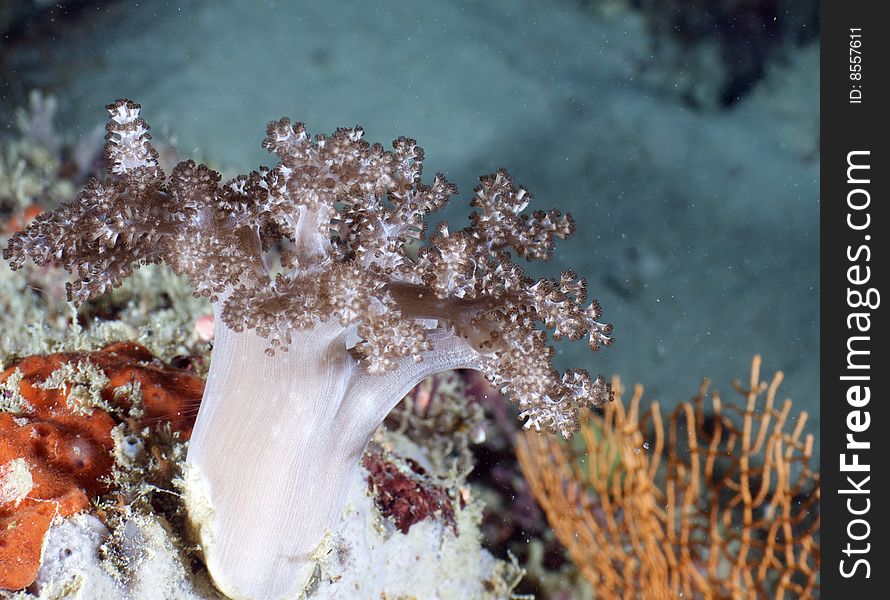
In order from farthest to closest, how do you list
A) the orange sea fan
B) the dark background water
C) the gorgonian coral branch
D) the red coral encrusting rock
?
the dark background water, the orange sea fan, the red coral encrusting rock, the gorgonian coral branch

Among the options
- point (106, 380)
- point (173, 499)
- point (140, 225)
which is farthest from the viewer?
point (106, 380)

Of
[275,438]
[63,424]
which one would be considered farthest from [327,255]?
[63,424]

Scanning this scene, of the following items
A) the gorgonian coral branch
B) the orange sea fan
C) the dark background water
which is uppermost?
the dark background water

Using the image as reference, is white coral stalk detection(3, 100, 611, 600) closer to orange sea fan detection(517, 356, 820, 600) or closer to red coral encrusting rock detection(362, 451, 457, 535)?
red coral encrusting rock detection(362, 451, 457, 535)

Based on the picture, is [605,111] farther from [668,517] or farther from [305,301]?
[305,301]

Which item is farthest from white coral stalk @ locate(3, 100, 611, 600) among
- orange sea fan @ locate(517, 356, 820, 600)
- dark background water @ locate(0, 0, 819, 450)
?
dark background water @ locate(0, 0, 819, 450)

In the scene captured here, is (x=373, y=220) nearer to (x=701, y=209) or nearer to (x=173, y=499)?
(x=173, y=499)

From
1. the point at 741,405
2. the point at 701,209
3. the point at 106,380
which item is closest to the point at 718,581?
the point at 106,380
